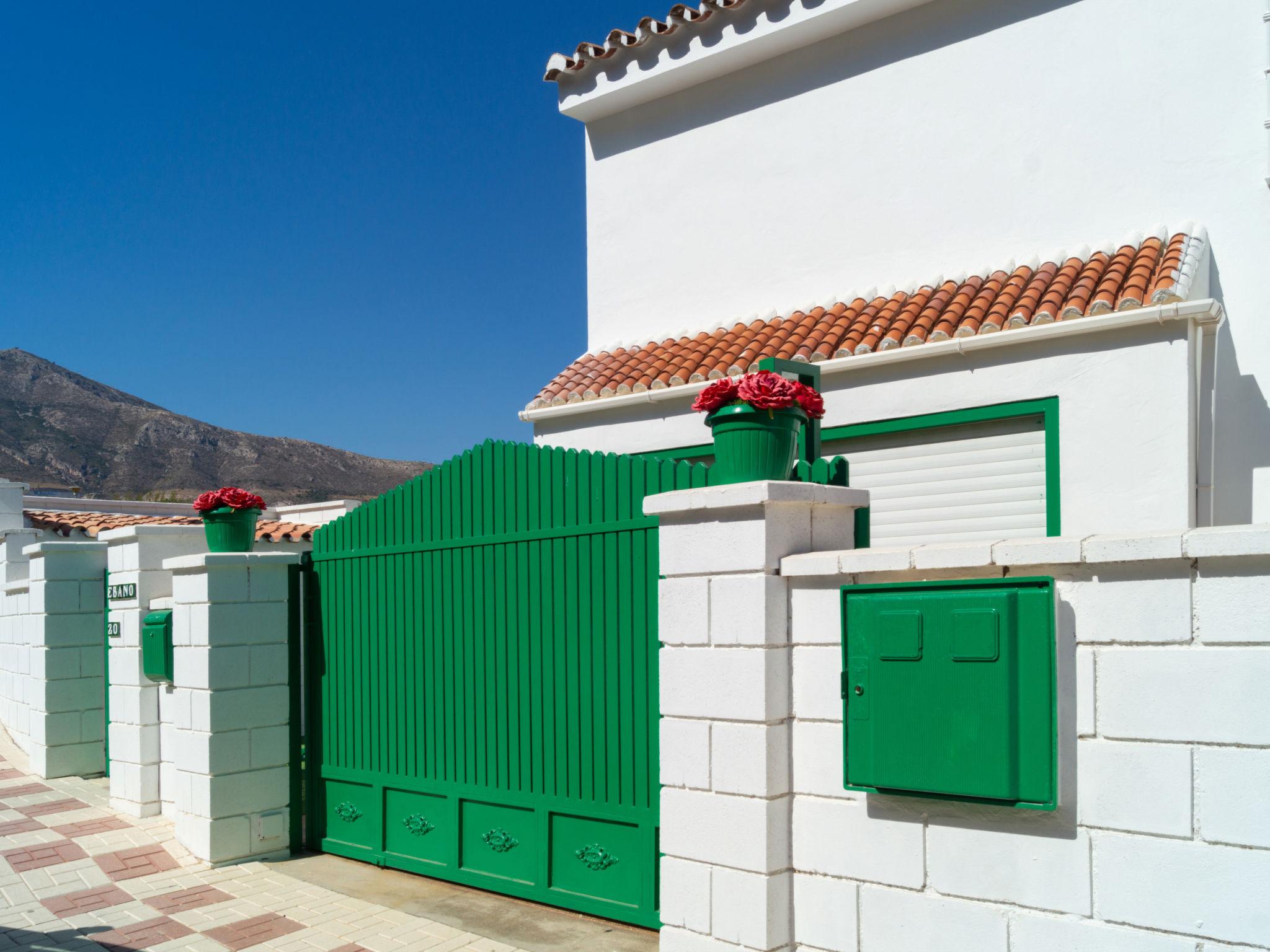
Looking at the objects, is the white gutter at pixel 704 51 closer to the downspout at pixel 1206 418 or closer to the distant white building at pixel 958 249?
the distant white building at pixel 958 249

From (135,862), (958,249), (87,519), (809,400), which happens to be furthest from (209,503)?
(87,519)

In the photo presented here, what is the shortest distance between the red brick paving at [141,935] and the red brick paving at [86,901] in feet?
1.61

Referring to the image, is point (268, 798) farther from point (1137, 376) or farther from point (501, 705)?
point (1137, 376)

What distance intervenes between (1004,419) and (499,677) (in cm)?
387

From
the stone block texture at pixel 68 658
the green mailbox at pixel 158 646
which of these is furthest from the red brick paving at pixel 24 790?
the green mailbox at pixel 158 646

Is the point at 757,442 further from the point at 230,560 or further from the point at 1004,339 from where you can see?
the point at 230,560

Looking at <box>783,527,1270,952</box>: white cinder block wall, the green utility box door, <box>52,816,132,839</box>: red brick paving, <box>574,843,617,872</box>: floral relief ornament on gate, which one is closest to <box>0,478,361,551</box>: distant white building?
<box>52,816,132,839</box>: red brick paving

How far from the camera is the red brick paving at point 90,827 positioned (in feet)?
26.7

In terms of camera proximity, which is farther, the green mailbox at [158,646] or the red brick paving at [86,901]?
the green mailbox at [158,646]

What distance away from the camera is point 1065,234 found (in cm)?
820

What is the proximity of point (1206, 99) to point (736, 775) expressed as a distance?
6.34 m

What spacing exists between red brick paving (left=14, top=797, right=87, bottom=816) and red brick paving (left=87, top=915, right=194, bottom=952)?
3499 millimetres

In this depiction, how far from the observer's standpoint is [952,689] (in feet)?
12.3

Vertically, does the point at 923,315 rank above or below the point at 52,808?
above
